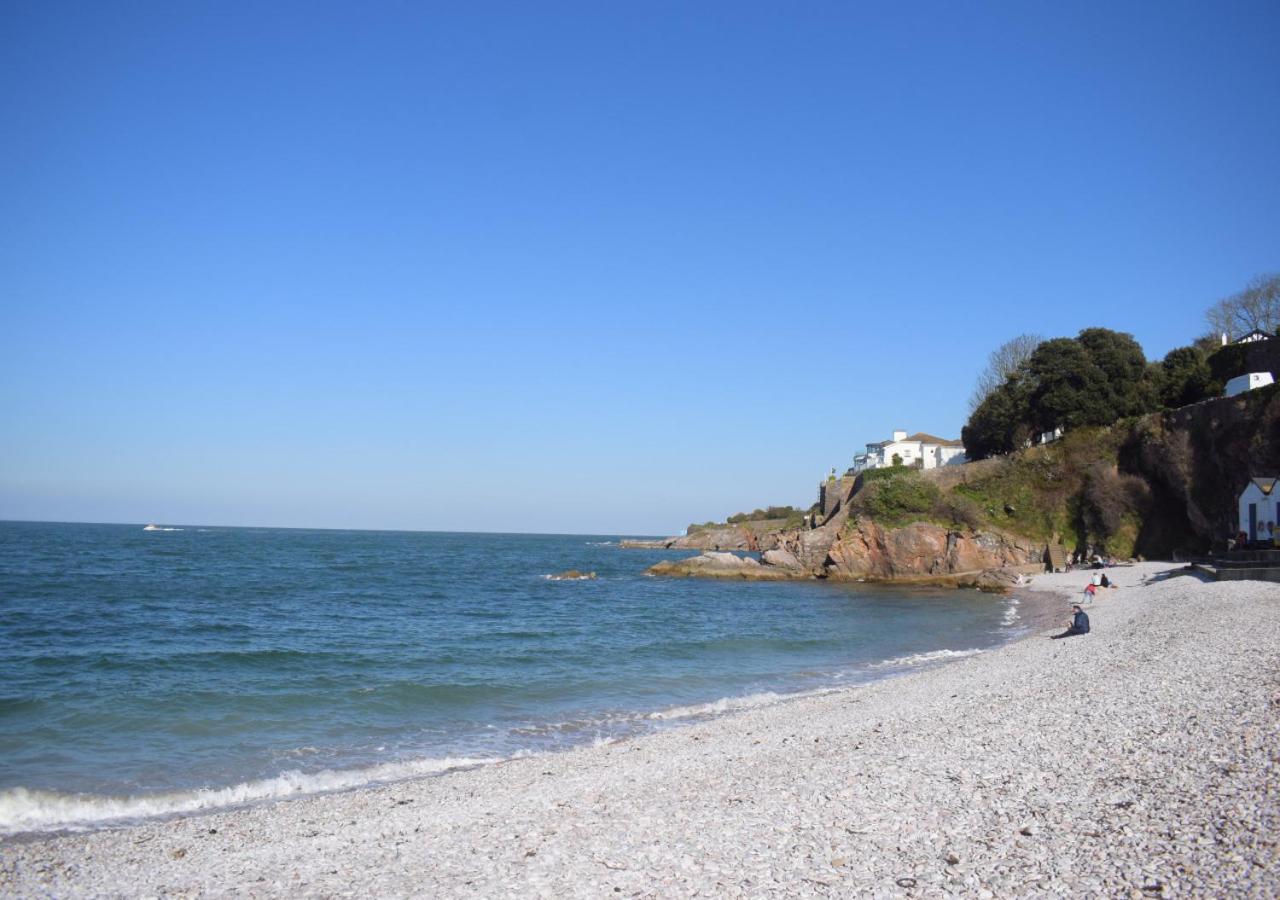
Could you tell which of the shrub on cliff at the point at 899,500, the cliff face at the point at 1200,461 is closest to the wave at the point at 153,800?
the cliff face at the point at 1200,461

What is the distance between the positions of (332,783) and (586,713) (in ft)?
20.6

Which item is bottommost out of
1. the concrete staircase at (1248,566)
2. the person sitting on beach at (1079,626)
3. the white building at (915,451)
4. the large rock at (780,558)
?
the large rock at (780,558)

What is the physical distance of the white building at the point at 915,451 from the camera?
9131cm

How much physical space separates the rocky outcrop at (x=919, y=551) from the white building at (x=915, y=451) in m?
31.5

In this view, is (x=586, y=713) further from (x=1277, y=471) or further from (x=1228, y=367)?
(x=1228, y=367)

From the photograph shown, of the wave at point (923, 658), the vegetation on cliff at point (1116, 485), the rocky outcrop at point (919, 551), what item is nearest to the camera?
the wave at point (923, 658)

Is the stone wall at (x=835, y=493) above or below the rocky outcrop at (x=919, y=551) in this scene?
above

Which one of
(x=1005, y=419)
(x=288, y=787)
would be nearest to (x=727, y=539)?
(x=1005, y=419)

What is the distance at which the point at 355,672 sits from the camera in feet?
70.7

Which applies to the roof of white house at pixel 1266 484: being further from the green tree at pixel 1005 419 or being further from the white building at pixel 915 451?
the white building at pixel 915 451

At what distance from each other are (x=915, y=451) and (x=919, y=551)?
1739 inches

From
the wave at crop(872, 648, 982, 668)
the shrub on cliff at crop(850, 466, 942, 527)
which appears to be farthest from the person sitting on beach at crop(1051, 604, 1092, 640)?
the shrub on cliff at crop(850, 466, 942, 527)

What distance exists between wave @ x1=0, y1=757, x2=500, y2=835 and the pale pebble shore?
0.77 metres

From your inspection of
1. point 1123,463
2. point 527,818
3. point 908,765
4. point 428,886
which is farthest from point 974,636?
point 1123,463
